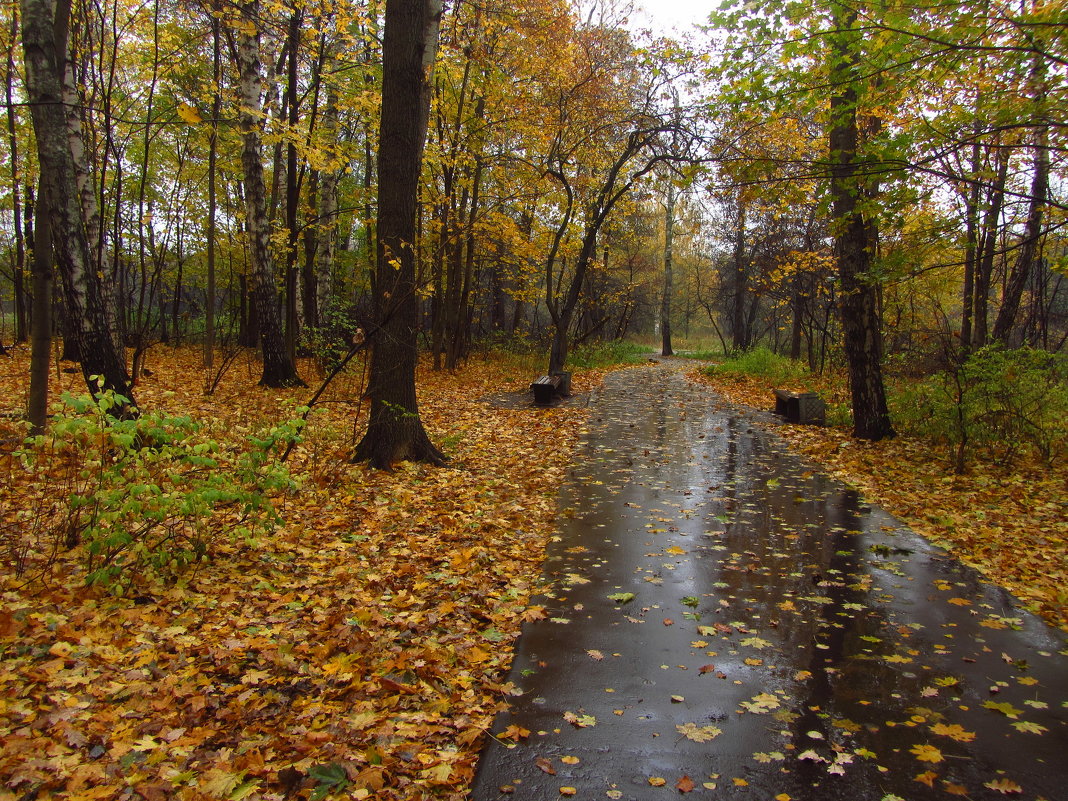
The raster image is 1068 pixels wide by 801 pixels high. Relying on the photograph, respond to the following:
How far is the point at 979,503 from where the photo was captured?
639 centimetres

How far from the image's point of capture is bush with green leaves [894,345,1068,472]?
7.60 m

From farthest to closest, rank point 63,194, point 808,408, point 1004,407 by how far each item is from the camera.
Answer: point 808,408 → point 1004,407 → point 63,194

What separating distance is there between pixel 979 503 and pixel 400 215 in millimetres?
7010

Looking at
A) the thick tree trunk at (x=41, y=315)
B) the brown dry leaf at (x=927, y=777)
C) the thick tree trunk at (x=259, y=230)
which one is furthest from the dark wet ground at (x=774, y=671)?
the thick tree trunk at (x=259, y=230)

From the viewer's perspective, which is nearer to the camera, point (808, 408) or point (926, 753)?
point (926, 753)

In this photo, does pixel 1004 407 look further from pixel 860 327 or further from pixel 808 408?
Answer: pixel 808 408

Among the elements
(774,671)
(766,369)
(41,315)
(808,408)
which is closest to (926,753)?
(774,671)

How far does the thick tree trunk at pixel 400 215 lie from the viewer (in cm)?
643

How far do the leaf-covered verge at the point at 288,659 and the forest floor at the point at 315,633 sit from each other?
11mm

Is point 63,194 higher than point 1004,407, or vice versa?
point 63,194

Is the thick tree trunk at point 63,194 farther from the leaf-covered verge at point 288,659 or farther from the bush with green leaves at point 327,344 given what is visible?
the bush with green leaves at point 327,344

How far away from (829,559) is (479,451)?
184 inches

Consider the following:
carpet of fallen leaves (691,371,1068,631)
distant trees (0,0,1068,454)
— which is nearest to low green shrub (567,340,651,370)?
distant trees (0,0,1068,454)

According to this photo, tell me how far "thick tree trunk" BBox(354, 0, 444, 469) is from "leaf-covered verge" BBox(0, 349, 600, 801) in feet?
3.61
